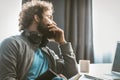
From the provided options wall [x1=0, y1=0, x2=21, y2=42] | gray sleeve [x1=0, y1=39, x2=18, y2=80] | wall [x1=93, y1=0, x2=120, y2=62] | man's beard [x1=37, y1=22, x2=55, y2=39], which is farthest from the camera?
wall [x1=93, y1=0, x2=120, y2=62]

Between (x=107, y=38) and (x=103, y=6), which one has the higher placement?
(x=103, y=6)

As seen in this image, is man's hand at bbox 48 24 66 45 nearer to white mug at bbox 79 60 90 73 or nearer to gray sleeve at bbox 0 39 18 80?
white mug at bbox 79 60 90 73

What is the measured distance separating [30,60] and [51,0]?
2011 mm

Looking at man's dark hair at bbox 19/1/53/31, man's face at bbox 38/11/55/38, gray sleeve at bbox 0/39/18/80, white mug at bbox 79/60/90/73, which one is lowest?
white mug at bbox 79/60/90/73

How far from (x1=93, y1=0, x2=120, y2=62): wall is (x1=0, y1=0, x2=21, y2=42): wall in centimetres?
113

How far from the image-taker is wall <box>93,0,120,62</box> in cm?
343

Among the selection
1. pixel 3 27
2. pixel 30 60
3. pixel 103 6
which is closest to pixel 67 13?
pixel 103 6

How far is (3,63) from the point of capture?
157 cm

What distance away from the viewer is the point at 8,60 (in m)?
1.57

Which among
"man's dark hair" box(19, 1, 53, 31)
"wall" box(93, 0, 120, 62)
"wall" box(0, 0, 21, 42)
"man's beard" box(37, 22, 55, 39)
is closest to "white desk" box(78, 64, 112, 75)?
"man's beard" box(37, 22, 55, 39)

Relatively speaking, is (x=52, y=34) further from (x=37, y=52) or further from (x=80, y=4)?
(x=80, y=4)

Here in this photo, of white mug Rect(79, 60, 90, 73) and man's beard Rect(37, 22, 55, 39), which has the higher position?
man's beard Rect(37, 22, 55, 39)

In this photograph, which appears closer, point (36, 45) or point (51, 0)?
point (36, 45)

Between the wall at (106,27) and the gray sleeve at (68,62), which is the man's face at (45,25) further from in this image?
the wall at (106,27)
